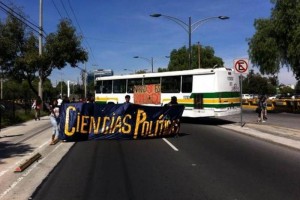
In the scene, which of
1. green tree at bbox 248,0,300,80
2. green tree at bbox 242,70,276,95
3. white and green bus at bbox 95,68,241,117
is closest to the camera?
white and green bus at bbox 95,68,241,117

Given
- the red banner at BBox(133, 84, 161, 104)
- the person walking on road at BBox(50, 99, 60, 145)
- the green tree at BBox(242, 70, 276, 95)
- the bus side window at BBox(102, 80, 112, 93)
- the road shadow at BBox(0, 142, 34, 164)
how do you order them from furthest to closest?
1. the green tree at BBox(242, 70, 276, 95)
2. the bus side window at BBox(102, 80, 112, 93)
3. the red banner at BBox(133, 84, 161, 104)
4. the person walking on road at BBox(50, 99, 60, 145)
5. the road shadow at BBox(0, 142, 34, 164)

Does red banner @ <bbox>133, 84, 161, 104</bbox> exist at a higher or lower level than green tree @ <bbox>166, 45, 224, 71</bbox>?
lower

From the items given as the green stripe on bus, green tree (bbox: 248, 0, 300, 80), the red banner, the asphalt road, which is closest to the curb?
the asphalt road

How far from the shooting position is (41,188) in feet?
27.8

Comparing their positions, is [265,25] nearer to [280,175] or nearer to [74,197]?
[280,175]

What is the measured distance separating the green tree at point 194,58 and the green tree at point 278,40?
46.3 m

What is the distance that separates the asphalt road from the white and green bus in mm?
9360

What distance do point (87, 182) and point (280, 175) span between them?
395 cm

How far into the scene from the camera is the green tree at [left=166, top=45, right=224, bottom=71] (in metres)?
88.6

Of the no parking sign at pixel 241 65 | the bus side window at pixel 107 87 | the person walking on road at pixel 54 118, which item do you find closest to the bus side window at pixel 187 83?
the no parking sign at pixel 241 65

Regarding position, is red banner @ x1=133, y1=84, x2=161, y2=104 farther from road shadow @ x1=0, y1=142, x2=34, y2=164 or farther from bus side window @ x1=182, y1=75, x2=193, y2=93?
road shadow @ x1=0, y1=142, x2=34, y2=164

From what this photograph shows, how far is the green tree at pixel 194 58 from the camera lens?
88625mm

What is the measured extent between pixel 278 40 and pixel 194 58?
50.0 meters

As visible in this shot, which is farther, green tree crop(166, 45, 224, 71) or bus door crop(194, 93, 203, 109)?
green tree crop(166, 45, 224, 71)
